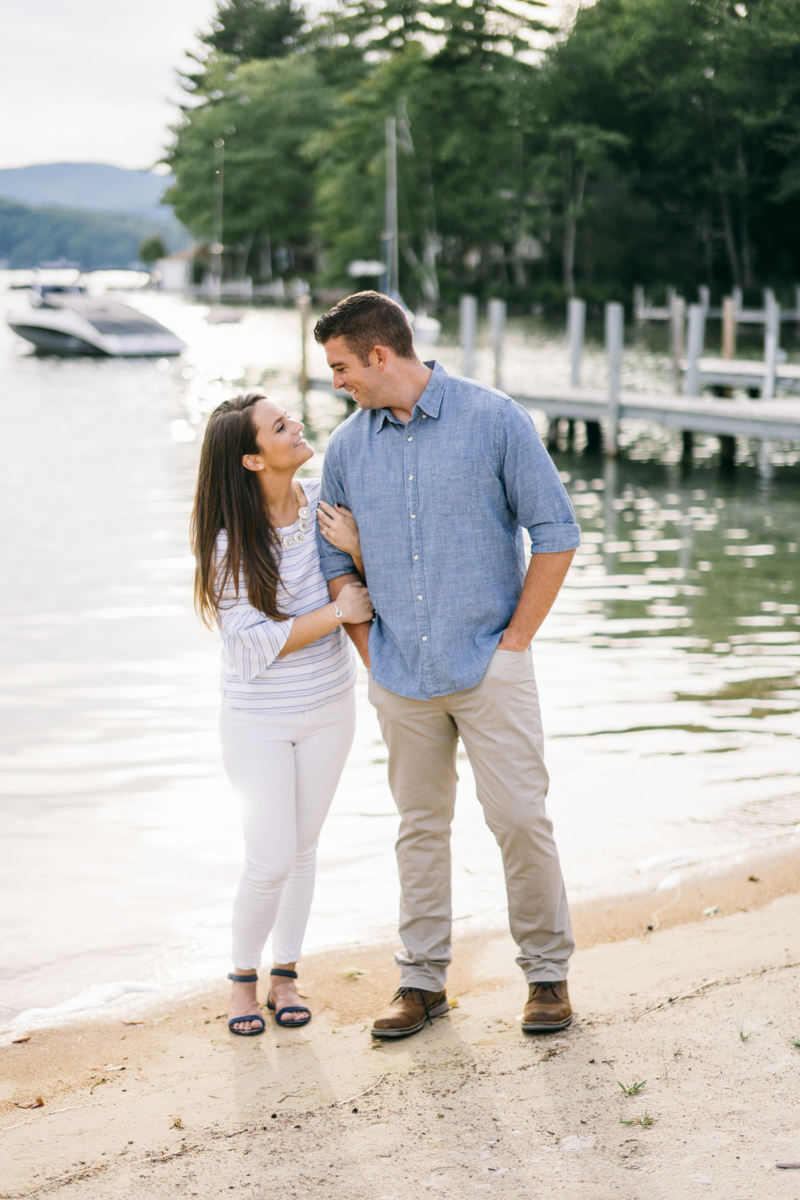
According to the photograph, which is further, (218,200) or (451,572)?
(218,200)

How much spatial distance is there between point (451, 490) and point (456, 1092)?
1423 mm

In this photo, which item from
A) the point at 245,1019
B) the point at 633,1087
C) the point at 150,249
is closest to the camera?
the point at 633,1087

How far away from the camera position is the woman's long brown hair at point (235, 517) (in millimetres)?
3160

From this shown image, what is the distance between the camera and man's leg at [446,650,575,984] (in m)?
3.14

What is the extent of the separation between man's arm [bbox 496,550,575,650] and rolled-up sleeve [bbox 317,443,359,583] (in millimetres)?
472

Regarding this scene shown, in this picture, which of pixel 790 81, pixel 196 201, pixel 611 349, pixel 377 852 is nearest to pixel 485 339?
pixel 790 81

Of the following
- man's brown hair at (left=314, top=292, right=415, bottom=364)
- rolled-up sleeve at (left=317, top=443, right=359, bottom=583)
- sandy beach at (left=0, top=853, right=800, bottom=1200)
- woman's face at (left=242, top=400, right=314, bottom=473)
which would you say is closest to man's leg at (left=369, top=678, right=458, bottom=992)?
sandy beach at (left=0, top=853, right=800, bottom=1200)

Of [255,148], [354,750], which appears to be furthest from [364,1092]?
[255,148]

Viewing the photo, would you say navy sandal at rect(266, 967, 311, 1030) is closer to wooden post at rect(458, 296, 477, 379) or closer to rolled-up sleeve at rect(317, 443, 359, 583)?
rolled-up sleeve at rect(317, 443, 359, 583)

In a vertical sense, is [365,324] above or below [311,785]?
above

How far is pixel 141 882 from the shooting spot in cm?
512

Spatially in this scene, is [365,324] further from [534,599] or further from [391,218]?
[391,218]

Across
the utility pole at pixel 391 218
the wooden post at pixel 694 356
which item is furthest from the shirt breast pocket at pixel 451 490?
the utility pole at pixel 391 218

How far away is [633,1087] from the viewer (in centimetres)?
281
